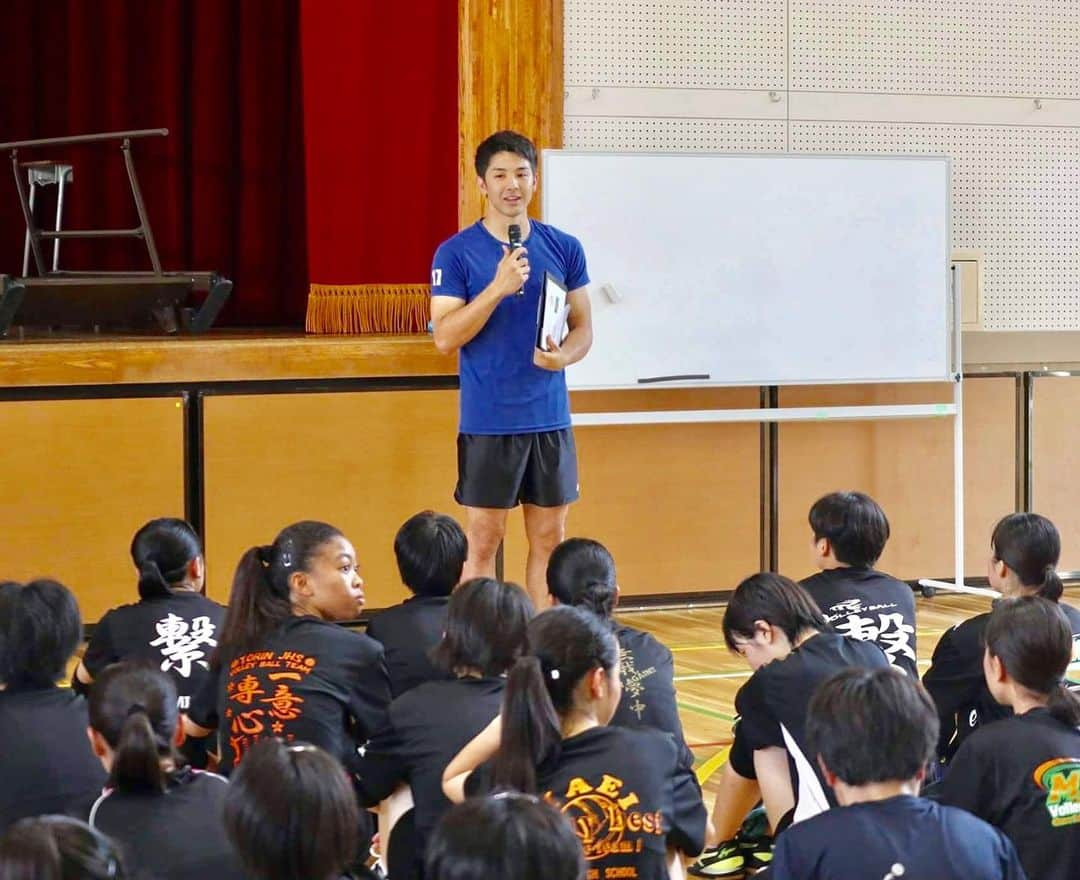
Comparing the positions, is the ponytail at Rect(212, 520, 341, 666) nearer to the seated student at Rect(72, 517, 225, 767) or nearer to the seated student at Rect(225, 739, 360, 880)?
the seated student at Rect(72, 517, 225, 767)

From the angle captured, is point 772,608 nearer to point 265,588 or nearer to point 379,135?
point 265,588

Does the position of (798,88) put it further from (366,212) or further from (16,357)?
(16,357)

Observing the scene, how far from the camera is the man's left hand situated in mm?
4191

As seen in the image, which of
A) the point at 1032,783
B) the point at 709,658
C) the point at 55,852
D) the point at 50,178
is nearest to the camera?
the point at 55,852

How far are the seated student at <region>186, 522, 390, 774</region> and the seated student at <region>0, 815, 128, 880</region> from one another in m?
1.09

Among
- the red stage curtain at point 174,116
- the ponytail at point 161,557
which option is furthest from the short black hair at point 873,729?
the red stage curtain at point 174,116

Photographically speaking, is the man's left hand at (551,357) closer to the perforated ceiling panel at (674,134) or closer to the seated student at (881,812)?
the perforated ceiling panel at (674,134)

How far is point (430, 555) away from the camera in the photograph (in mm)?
3158

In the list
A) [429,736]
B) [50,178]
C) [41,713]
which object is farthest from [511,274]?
[50,178]

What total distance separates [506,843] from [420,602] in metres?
1.61

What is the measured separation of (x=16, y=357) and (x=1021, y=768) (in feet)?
12.4

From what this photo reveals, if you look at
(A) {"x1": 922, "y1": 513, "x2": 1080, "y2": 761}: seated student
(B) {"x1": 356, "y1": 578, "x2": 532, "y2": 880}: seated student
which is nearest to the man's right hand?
(A) {"x1": 922, "y1": 513, "x2": 1080, "y2": 761}: seated student

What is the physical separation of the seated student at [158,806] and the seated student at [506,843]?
21.3 inches

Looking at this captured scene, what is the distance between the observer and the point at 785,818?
3066 mm
